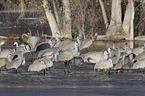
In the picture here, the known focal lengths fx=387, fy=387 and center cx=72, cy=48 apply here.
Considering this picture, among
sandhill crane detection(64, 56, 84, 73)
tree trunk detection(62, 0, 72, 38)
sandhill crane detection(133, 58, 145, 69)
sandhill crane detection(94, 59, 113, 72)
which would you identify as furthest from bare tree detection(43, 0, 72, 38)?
sandhill crane detection(133, 58, 145, 69)

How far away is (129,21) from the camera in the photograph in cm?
2247

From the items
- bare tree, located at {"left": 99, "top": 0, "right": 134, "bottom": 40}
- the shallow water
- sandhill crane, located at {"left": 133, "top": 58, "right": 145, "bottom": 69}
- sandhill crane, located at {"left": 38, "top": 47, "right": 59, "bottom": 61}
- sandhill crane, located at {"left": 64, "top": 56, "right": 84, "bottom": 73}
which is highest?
bare tree, located at {"left": 99, "top": 0, "right": 134, "bottom": 40}

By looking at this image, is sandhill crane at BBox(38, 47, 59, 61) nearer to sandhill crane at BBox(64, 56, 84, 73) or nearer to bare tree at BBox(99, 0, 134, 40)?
sandhill crane at BBox(64, 56, 84, 73)

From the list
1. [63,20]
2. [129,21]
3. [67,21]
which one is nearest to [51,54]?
[67,21]

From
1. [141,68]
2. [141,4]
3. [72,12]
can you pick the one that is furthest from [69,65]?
[141,4]

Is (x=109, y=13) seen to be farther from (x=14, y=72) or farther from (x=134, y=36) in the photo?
(x=14, y=72)

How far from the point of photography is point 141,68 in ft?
40.4

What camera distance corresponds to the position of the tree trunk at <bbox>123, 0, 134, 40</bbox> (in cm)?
2192

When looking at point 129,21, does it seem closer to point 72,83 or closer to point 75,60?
point 75,60

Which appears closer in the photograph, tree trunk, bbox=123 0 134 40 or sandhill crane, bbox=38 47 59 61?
sandhill crane, bbox=38 47 59 61

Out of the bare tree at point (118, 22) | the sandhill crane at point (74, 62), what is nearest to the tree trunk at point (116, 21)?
the bare tree at point (118, 22)

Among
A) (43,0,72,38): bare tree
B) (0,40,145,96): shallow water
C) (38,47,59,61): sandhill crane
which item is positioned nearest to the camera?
(0,40,145,96): shallow water

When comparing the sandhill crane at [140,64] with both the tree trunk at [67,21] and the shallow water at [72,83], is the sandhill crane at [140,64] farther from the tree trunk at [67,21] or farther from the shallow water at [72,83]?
the tree trunk at [67,21]

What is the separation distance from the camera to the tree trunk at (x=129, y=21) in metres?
21.9
